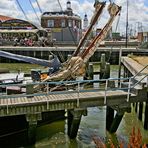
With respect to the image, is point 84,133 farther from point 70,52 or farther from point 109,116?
point 70,52

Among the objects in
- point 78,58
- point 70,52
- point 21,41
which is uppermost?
point 21,41

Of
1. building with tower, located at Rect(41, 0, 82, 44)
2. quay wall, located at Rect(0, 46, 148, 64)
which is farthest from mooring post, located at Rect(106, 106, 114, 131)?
building with tower, located at Rect(41, 0, 82, 44)

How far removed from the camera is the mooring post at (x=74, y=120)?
47.9 feet

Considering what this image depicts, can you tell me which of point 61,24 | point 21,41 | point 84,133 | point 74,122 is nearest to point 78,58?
point 84,133

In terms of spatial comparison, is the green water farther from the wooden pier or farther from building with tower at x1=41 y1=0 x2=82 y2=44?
building with tower at x1=41 y1=0 x2=82 y2=44

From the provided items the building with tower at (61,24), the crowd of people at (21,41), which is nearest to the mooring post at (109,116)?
the crowd of people at (21,41)

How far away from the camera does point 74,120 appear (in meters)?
14.7

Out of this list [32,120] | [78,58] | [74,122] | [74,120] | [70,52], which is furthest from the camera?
[70,52]

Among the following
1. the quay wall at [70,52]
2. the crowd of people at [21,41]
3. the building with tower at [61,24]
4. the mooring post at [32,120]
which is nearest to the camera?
the mooring post at [32,120]

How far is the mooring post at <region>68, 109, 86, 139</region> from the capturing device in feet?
47.9

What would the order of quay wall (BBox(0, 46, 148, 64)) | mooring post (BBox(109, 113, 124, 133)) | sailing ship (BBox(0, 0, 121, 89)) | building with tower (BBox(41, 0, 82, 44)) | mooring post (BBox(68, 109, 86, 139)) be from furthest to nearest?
building with tower (BBox(41, 0, 82, 44)) → quay wall (BBox(0, 46, 148, 64)) → sailing ship (BBox(0, 0, 121, 89)) → mooring post (BBox(109, 113, 124, 133)) → mooring post (BBox(68, 109, 86, 139))

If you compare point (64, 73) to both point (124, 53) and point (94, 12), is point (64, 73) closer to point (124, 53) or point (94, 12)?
point (94, 12)

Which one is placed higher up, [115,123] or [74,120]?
[74,120]

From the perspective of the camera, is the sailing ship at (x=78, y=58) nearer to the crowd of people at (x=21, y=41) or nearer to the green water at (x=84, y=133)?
the green water at (x=84, y=133)
